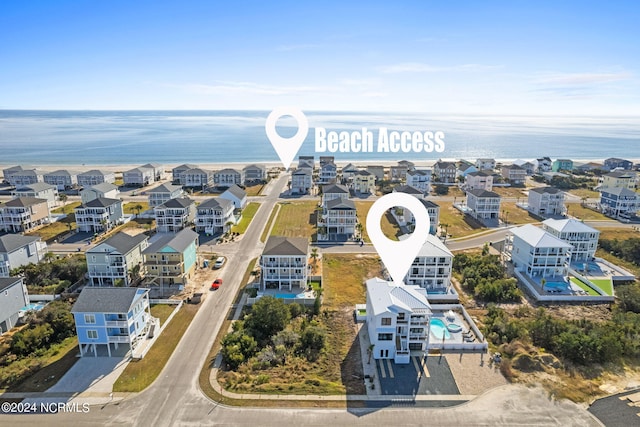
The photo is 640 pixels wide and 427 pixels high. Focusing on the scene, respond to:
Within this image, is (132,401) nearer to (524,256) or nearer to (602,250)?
(524,256)

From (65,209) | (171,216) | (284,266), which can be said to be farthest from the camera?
(65,209)

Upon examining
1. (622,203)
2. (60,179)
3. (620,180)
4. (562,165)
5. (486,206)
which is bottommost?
(486,206)

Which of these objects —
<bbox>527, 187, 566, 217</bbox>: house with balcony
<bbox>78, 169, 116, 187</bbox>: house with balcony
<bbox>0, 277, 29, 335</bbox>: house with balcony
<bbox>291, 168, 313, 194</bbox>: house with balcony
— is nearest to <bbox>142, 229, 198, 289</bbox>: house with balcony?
<bbox>0, 277, 29, 335</bbox>: house with balcony

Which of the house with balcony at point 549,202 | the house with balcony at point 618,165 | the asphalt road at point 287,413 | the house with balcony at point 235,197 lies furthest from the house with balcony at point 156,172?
the house with balcony at point 618,165

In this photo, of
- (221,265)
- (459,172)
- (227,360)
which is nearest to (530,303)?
(227,360)

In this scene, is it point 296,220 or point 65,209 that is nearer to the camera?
point 296,220

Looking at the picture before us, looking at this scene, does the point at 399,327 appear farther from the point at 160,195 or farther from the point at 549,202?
the point at 549,202

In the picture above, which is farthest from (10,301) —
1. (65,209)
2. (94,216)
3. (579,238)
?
(579,238)
